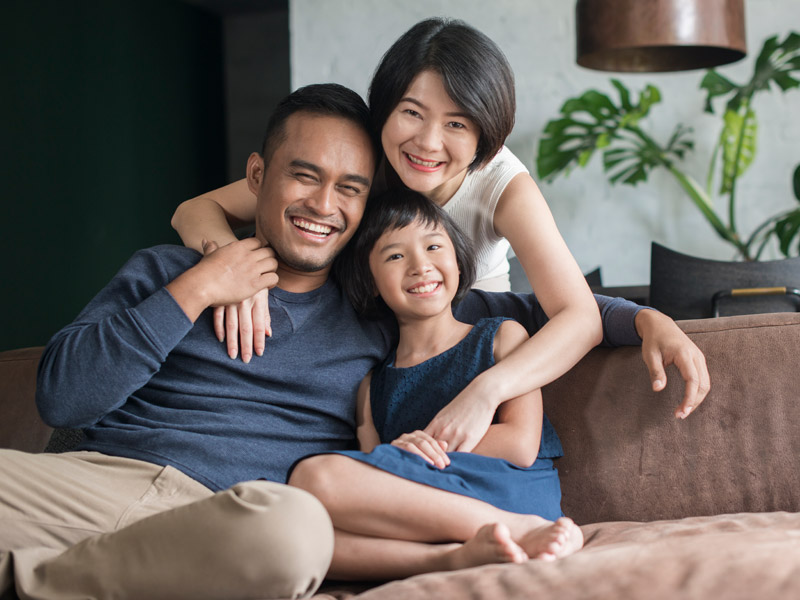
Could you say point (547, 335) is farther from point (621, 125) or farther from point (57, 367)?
point (621, 125)

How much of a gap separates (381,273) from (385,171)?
0.32 metres

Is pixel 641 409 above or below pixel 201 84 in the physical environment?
below

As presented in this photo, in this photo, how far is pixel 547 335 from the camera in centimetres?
145

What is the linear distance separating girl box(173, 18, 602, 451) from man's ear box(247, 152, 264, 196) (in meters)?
0.10

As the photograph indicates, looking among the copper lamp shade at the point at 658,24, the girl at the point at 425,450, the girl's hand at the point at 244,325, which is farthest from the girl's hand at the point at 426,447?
the copper lamp shade at the point at 658,24

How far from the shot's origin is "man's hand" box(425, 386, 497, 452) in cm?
134

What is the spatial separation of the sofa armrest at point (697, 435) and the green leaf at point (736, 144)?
2.60 meters

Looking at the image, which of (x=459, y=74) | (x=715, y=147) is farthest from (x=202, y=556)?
(x=715, y=147)

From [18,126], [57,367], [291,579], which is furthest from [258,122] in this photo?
[291,579]

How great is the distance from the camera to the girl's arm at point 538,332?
4.46 ft

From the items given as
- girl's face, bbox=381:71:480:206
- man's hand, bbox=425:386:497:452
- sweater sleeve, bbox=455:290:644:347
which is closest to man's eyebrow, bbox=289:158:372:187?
girl's face, bbox=381:71:480:206

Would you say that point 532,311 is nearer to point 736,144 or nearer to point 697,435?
point 697,435

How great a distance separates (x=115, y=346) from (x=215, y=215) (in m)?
0.52

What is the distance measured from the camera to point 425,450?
51.0 inches
